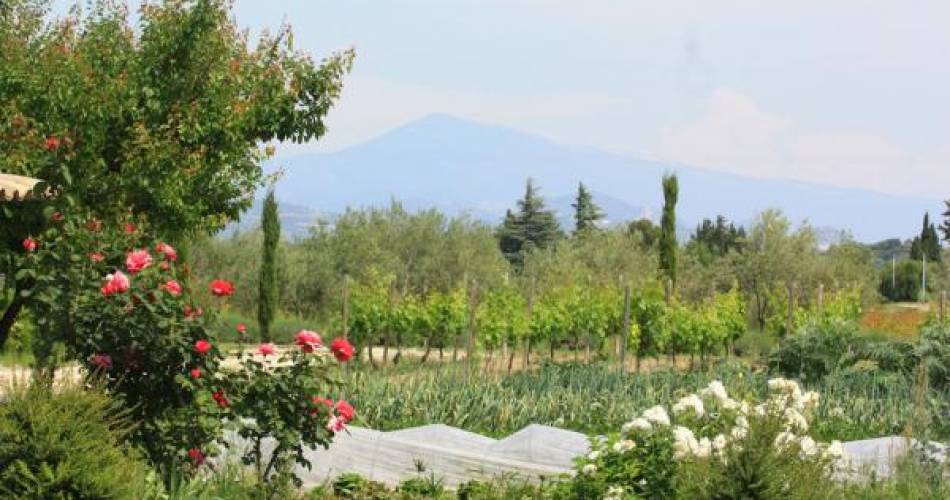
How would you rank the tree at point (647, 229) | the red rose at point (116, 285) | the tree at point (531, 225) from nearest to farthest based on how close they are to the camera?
the red rose at point (116, 285) → the tree at point (647, 229) → the tree at point (531, 225)

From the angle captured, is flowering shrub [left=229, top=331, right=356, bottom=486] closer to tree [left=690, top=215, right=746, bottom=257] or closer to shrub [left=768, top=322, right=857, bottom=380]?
shrub [left=768, top=322, right=857, bottom=380]

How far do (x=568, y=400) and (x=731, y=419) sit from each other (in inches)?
176

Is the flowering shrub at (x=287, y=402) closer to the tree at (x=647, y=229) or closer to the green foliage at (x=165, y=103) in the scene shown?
the green foliage at (x=165, y=103)

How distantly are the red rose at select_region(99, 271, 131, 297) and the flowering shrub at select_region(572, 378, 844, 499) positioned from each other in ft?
8.03

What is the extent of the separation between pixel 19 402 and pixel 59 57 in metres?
8.23

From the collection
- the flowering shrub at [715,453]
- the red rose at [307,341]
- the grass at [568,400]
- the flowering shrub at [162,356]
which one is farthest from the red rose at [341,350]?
the grass at [568,400]

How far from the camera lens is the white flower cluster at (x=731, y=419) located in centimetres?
552

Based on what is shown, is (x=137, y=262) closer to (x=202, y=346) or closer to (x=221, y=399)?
(x=202, y=346)

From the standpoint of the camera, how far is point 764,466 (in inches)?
195

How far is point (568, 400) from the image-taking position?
10.5m

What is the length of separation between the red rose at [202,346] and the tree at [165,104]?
4869 millimetres

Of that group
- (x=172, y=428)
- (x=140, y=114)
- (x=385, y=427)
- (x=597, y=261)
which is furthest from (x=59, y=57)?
(x=597, y=261)

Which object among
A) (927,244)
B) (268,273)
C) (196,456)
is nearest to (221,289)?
(196,456)

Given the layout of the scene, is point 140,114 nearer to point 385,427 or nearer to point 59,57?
point 59,57
